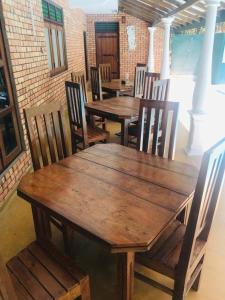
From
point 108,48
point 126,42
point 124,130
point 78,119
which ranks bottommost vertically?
point 124,130

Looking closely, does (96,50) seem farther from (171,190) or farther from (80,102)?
(171,190)

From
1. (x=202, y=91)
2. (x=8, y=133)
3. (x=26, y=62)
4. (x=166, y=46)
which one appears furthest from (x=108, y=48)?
(x=8, y=133)

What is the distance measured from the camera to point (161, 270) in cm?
125

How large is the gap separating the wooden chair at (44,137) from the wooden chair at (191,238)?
70cm

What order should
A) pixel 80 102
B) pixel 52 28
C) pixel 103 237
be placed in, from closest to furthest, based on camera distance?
pixel 103 237 < pixel 80 102 < pixel 52 28

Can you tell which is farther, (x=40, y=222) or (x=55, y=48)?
(x=55, y=48)

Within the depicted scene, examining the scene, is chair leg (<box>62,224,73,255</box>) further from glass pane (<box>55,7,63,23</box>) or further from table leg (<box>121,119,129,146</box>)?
glass pane (<box>55,7,63,23</box>)

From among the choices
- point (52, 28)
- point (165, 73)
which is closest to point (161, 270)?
point (52, 28)

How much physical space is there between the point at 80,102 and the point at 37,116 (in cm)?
100

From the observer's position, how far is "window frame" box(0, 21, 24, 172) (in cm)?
243

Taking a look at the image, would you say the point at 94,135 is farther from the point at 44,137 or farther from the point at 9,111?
the point at 44,137

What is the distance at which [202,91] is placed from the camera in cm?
326

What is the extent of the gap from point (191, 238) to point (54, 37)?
4.96 m

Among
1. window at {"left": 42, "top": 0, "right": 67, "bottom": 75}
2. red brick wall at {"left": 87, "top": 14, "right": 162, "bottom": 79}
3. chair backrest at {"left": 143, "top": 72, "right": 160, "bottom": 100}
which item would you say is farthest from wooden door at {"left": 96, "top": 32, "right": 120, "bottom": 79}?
chair backrest at {"left": 143, "top": 72, "right": 160, "bottom": 100}
